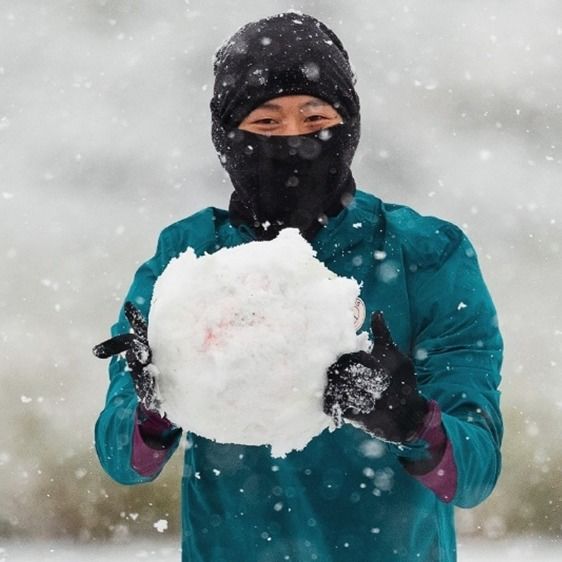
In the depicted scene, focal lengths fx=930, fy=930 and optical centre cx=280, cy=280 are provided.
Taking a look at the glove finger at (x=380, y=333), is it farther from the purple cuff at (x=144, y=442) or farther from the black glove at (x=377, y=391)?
the purple cuff at (x=144, y=442)

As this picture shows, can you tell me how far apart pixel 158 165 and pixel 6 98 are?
1.63 meters

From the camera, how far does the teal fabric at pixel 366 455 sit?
1.94m

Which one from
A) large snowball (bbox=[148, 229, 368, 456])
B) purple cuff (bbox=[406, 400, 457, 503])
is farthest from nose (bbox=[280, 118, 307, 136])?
purple cuff (bbox=[406, 400, 457, 503])

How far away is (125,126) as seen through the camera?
846cm

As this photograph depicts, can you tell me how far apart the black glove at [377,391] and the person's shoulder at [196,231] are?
2.21 ft

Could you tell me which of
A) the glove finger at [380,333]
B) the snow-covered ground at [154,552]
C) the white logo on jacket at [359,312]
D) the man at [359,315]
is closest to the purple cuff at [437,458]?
the man at [359,315]

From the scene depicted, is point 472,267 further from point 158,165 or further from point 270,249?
point 158,165

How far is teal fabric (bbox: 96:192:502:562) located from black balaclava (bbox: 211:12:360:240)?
126mm

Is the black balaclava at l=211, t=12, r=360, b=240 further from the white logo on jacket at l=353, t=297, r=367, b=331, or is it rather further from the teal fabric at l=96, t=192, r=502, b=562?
the white logo on jacket at l=353, t=297, r=367, b=331

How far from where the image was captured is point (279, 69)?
6.90ft

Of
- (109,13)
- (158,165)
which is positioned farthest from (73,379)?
(109,13)

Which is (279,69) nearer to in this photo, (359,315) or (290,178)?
(290,178)

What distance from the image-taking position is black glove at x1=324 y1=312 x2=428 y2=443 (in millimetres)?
1544

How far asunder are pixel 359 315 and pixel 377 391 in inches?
16.5
